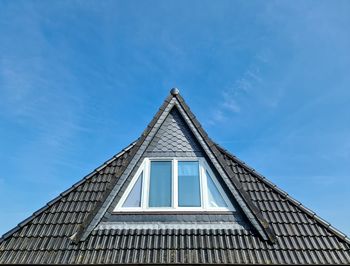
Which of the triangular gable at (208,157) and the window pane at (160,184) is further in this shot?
the window pane at (160,184)

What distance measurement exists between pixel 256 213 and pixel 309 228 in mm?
1075

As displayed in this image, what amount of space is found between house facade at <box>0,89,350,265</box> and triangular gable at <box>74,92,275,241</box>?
2 centimetres

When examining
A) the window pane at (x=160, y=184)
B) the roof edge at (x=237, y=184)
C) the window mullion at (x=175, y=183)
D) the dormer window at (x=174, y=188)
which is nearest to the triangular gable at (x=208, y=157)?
the roof edge at (x=237, y=184)

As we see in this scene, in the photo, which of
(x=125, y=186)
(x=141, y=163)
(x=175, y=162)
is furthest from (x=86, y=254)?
(x=175, y=162)

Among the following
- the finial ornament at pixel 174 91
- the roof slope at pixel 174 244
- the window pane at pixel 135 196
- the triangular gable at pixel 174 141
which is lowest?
the roof slope at pixel 174 244

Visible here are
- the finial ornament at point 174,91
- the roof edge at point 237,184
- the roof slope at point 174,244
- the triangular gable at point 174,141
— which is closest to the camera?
the roof slope at point 174,244

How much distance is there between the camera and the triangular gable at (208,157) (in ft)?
16.3

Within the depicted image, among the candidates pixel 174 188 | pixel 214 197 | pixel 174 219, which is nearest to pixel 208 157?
pixel 214 197

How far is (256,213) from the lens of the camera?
5.14 metres

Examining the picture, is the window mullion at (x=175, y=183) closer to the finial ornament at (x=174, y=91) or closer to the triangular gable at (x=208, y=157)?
the triangular gable at (x=208, y=157)

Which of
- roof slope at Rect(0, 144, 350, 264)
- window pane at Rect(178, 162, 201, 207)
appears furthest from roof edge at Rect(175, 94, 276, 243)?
window pane at Rect(178, 162, 201, 207)

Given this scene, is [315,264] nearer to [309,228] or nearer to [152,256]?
[309,228]

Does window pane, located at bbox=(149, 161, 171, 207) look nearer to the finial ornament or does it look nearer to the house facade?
the house facade

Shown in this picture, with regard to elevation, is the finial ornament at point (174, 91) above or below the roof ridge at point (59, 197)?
above
